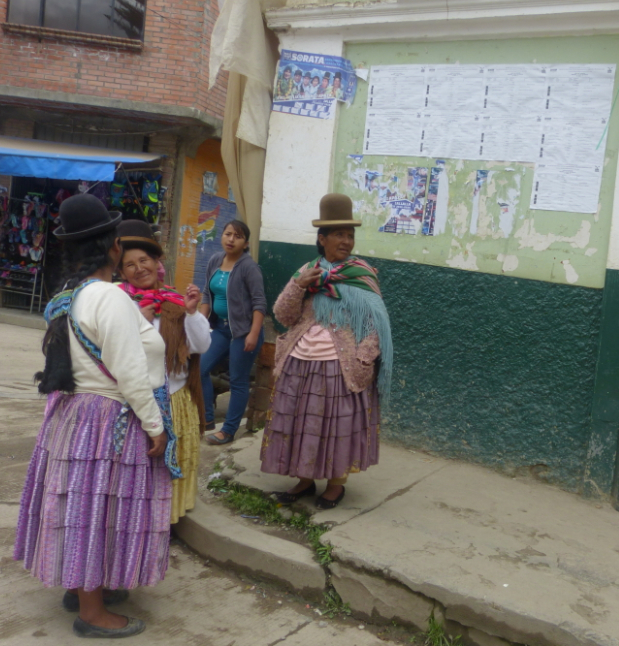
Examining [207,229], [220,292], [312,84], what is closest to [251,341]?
[220,292]

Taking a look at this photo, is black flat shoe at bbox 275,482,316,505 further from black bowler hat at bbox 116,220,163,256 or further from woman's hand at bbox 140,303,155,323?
black bowler hat at bbox 116,220,163,256

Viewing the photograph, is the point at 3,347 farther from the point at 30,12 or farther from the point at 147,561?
the point at 147,561

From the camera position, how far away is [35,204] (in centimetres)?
1205

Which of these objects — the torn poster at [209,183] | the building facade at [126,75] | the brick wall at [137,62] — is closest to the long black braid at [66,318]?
the building facade at [126,75]

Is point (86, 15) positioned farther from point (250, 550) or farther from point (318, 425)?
point (250, 550)

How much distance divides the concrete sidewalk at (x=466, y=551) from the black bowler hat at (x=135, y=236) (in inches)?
58.3

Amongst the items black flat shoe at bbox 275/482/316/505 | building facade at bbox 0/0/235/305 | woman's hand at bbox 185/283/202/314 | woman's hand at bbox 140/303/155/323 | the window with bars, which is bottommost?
black flat shoe at bbox 275/482/316/505

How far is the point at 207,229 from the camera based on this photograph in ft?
42.6

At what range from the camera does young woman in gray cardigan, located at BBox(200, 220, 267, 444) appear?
504cm

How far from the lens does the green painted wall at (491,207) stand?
13.9 ft

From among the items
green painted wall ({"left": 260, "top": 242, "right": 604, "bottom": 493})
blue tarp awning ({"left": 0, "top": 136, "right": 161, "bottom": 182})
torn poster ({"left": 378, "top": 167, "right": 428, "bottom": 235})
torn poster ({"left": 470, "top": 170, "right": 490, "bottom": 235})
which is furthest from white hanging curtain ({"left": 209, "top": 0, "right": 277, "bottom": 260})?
blue tarp awning ({"left": 0, "top": 136, "right": 161, "bottom": 182})

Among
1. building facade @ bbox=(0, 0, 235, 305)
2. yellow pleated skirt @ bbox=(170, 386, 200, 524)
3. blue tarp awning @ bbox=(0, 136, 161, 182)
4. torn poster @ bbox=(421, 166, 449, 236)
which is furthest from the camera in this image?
building facade @ bbox=(0, 0, 235, 305)

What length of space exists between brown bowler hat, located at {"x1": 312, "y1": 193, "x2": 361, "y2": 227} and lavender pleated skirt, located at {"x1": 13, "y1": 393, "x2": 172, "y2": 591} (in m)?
1.56

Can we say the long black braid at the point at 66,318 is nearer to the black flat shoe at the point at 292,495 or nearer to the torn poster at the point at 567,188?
the black flat shoe at the point at 292,495
